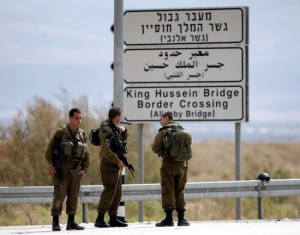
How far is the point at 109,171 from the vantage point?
1927 centimetres

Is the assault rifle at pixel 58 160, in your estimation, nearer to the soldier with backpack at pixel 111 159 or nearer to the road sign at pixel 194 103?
the soldier with backpack at pixel 111 159

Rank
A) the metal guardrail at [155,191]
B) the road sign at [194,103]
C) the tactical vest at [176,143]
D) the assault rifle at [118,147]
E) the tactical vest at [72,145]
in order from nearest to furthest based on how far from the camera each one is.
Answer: the tactical vest at [72,145] < the assault rifle at [118,147] < the tactical vest at [176,143] < the metal guardrail at [155,191] < the road sign at [194,103]

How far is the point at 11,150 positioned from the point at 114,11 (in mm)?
10316

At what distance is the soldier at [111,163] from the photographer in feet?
62.4

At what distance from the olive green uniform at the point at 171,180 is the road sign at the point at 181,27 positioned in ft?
17.4

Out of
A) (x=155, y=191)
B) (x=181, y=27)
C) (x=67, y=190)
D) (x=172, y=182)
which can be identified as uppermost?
(x=181, y=27)

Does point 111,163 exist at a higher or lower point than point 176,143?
lower

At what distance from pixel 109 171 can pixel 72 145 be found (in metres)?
1.05

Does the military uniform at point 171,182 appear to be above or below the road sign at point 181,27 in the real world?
below

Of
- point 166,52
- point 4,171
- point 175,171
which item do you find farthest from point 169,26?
point 4,171

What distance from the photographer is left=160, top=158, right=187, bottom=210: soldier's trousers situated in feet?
64.6

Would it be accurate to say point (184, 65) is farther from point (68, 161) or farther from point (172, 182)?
point (68, 161)

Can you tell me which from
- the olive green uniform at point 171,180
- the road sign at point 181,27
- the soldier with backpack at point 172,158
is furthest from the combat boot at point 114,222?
the road sign at point 181,27

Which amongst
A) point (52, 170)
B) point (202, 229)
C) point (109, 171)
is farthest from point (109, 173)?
point (202, 229)
